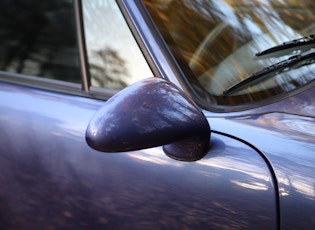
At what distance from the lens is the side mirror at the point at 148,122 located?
1315 mm

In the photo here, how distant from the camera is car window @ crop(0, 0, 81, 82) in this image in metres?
1.93

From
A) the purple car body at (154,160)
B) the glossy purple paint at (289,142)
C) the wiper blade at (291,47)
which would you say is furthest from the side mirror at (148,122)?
the wiper blade at (291,47)

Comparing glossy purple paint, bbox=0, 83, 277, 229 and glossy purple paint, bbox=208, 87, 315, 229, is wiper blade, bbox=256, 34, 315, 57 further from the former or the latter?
glossy purple paint, bbox=0, 83, 277, 229

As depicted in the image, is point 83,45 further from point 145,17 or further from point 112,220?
point 112,220

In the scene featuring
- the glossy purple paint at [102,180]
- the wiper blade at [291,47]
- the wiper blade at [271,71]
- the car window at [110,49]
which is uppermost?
the wiper blade at [291,47]

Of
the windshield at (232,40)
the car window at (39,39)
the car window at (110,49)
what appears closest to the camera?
the windshield at (232,40)

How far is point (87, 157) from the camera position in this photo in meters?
1.60

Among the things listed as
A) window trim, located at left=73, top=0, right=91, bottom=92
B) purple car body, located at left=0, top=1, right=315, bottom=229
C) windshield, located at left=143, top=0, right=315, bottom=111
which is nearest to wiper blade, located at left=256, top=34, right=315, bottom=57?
windshield, located at left=143, top=0, right=315, bottom=111

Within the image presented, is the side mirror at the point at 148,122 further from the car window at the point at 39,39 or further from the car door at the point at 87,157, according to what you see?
the car window at the point at 39,39

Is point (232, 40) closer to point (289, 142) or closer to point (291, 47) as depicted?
point (291, 47)

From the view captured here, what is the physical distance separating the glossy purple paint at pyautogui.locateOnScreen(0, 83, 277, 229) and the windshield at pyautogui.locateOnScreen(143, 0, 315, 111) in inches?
9.2

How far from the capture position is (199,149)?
1.44m

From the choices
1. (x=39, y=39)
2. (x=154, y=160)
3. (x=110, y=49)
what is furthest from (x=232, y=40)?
(x=39, y=39)

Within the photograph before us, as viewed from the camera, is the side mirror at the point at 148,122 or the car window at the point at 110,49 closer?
the side mirror at the point at 148,122
